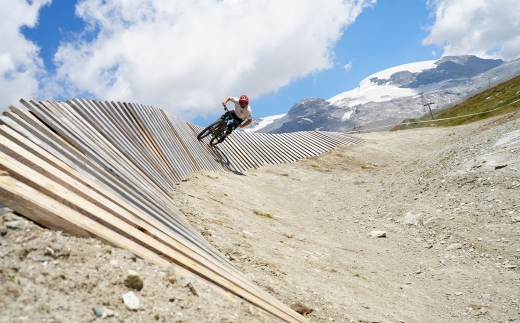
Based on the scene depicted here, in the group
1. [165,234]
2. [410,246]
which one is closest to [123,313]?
[165,234]

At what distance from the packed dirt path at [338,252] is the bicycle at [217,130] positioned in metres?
2.05

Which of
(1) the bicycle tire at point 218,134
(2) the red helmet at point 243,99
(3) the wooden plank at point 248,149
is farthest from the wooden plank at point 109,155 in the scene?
(3) the wooden plank at point 248,149

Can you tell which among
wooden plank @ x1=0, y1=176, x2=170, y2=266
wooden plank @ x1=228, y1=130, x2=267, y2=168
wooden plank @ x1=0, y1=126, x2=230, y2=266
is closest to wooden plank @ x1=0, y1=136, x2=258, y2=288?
wooden plank @ x1=0, y1=126, x2=230, y2=266

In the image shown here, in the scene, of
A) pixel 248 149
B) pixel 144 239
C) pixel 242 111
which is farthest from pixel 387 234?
pixel 248 149

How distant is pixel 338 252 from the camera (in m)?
7.67

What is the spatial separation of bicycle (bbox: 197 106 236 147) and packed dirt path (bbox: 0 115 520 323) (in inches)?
80.9

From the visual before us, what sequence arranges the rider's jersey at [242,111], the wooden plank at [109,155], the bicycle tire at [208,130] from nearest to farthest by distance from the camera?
the wooden plank at [109,155] → the rider's jersey at [242,111] → the bicycle tire at [208,130]

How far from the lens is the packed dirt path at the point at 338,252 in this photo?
8.63 feet

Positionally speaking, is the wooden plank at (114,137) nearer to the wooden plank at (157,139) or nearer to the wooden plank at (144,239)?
the wooden plank at (157,139)

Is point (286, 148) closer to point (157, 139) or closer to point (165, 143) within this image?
point (165, 143)

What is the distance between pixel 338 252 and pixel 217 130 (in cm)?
923

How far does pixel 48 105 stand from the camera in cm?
630

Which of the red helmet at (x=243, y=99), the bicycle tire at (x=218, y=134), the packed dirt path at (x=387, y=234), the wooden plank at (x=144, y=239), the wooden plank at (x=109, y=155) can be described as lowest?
the packed dirt path at (x=387, y=234)

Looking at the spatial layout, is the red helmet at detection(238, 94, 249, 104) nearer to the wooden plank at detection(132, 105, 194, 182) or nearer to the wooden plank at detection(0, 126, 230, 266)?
the wooden plank at detection(132, 105, 194, 182)
